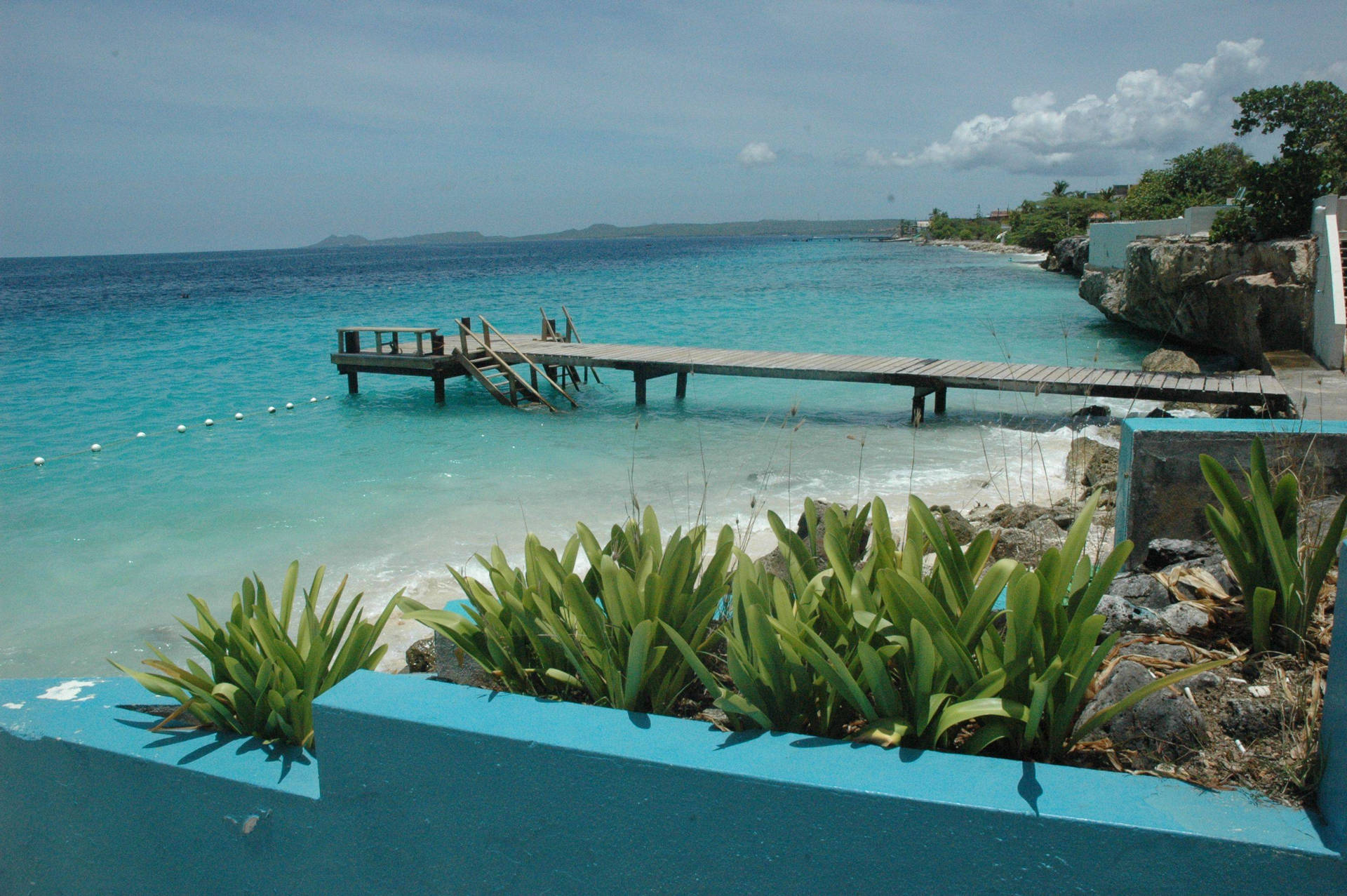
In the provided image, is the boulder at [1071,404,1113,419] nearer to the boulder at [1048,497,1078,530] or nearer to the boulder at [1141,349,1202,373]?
the boulder at [1141,349,1202,373]

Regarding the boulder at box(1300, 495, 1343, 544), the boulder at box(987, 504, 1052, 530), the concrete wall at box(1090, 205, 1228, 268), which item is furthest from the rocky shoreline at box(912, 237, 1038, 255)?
the boulder at box(1300, 495, 1343, 544)

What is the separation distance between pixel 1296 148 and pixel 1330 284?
4.58 metres

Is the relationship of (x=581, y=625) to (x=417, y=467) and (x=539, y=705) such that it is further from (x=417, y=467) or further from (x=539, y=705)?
(x=417, y=467)

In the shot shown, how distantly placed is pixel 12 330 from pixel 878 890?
44.1 meters

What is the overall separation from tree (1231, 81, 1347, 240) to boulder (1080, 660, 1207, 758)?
16.4 meters

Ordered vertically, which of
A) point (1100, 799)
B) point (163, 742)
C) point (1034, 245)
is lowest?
point (163, 742)

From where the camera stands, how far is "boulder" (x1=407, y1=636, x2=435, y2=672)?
13.5 feet

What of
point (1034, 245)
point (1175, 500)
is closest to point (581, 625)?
point (1175, 500)

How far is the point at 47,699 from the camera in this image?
9.36ft

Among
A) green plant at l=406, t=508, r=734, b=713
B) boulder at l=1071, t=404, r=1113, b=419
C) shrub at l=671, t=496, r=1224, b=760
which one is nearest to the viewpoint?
shrub at l=671, t=496, r=1224, b=760

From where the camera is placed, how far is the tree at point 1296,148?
50.0ft

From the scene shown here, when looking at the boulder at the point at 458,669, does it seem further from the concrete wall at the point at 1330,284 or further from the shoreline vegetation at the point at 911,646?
the concrete wall at the point at 1330,284

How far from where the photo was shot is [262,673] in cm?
248

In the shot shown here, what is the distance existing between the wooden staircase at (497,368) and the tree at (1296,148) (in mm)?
12263
